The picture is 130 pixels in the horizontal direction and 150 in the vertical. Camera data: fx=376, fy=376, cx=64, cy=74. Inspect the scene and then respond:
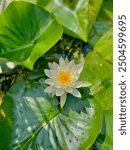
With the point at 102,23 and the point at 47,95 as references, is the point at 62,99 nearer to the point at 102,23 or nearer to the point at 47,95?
the point at 47,95

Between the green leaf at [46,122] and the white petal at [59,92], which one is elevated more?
the white petal at [59,92]

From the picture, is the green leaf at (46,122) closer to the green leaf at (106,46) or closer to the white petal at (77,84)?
the white petal at (77,84)

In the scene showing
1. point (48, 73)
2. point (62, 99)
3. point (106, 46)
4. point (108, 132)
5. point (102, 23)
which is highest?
point (102, 23)

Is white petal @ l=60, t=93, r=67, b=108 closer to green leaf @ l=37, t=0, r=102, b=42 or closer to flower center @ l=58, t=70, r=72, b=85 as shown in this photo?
flower center @ l=58, t=70, r=72, b=85

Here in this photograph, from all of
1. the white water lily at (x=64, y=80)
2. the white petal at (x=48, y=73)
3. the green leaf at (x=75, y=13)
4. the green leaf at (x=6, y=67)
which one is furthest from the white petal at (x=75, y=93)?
the green leaf at (x=6, y=67)

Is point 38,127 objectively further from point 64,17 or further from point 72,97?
point 64,17

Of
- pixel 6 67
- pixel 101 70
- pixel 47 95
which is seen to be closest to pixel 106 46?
pixel 101 70
